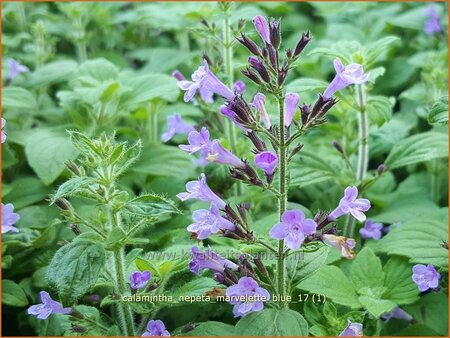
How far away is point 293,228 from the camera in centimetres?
188

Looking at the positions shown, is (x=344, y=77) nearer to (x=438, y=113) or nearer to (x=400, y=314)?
(x=438, y=113)

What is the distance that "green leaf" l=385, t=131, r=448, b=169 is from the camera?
9.40ft

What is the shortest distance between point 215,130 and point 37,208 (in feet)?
2.95

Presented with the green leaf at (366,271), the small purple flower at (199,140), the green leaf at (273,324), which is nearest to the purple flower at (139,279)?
the green leaf at (273,324)

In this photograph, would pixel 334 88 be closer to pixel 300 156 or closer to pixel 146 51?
pixel 300 156

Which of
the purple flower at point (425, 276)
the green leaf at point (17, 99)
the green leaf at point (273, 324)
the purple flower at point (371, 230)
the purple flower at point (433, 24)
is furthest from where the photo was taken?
the purple flower at point (433, 24)

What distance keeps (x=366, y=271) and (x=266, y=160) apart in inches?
31.2

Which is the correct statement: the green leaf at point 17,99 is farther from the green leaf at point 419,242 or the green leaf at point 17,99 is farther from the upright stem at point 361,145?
the green leaf at point 419,242

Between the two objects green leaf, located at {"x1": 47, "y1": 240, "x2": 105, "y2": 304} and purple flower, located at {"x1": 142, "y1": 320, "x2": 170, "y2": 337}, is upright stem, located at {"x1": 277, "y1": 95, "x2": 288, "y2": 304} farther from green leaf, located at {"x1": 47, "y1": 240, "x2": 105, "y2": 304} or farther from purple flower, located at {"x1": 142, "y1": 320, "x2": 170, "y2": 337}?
green leaf, located at {"x1": 47, "y1": 240, "x2": 105, "y2": 304}

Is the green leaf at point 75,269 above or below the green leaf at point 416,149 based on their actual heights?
below

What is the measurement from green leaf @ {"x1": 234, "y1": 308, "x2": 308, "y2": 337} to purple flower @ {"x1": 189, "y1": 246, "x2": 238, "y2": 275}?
0.18 metres

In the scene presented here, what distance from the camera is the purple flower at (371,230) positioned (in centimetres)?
279

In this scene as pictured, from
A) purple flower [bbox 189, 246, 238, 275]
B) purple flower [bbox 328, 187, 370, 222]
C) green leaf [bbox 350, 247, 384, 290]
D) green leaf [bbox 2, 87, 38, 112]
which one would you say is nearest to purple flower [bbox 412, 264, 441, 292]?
green leaf [bbox 350, 247, 384, 290]

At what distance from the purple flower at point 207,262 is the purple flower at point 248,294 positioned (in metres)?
0.13
